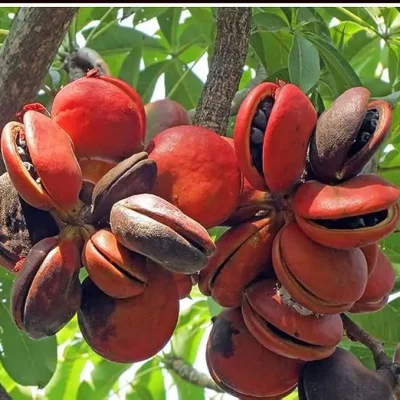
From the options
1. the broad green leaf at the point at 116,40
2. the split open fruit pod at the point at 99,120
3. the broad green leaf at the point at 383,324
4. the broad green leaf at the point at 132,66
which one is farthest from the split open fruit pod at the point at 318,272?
the broad green leaf at the point at 116,40

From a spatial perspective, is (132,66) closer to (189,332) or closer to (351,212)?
(189,332)

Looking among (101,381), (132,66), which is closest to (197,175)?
(132,66)

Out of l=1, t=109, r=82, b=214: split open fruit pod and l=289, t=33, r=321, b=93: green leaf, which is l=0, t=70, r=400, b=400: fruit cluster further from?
l=289, t=33, r=321, b=93: green leaf

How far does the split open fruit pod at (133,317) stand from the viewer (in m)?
1.24

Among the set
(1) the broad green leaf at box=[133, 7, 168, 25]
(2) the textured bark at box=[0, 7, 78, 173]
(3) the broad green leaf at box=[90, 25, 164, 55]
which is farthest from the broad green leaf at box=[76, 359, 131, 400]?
(2) the textured bark at box=[0, 7, 78, 173]

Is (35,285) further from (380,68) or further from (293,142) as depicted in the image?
(380,68)

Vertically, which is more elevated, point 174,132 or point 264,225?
point 174,132

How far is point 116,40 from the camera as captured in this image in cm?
260

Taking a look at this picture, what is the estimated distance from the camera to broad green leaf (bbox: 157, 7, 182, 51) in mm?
2594

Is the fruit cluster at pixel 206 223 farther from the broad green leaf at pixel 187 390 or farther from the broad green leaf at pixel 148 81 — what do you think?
the broad green leaf at pixel 187 390

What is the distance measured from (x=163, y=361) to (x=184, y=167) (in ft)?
5.73

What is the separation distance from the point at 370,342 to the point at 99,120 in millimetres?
513

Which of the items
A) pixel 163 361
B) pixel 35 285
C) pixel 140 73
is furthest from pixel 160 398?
pixel 35 285

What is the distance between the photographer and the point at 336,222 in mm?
1230
